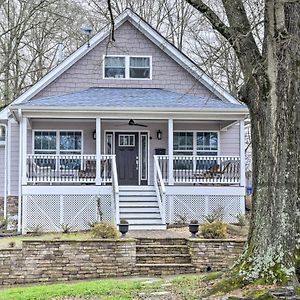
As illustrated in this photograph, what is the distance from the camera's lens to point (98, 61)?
19469mm

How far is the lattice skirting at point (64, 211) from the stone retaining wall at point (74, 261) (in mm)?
4137

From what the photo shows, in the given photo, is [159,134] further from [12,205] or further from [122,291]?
[122,291]

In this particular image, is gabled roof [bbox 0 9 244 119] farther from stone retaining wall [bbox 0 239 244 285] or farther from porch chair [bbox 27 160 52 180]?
stone retaining wall [bbox 0 239 244 285]

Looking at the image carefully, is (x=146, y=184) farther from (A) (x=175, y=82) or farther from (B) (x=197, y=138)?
(A) (x=175, y=82)

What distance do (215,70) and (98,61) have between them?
1188cm

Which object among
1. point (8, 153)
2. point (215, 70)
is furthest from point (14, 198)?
point (215, 70)

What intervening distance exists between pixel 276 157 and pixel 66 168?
11.1m

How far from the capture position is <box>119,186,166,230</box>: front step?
1570 cm

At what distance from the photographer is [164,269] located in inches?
482

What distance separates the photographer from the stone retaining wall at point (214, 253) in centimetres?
1236

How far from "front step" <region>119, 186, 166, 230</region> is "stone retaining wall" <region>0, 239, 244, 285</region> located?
10.8ft

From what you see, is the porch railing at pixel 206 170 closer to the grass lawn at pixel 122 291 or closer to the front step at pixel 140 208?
the front step at pixel 140 208

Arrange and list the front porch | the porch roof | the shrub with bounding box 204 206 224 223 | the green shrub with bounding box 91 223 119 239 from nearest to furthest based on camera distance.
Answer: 1. the green shrub with bounding box 91 223 119 239
2. the shrub with bounding box 204 206 224 223
3. the front porch
4. the porch roof

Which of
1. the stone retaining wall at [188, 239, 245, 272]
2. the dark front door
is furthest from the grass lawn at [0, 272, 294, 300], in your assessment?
the dark front door
